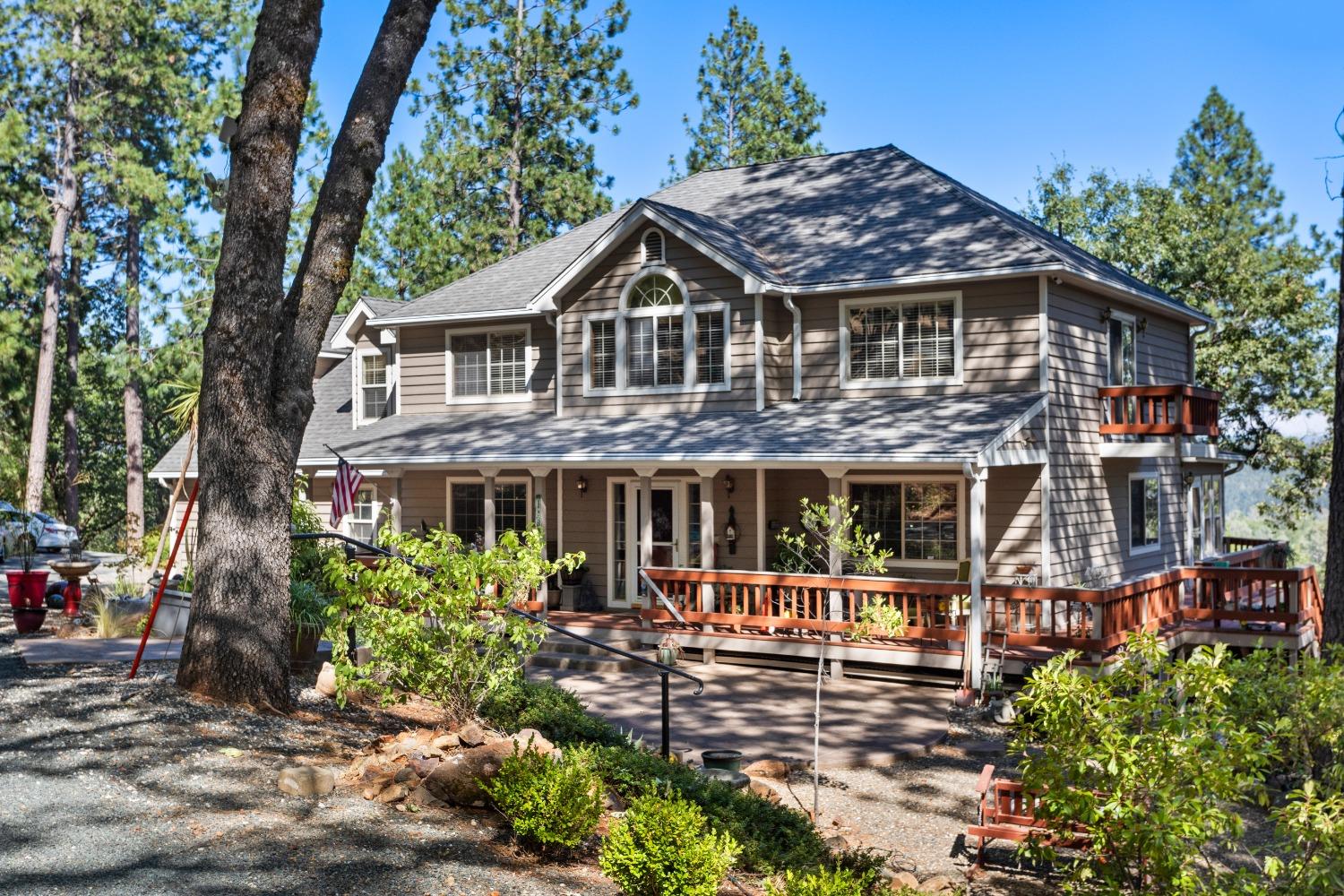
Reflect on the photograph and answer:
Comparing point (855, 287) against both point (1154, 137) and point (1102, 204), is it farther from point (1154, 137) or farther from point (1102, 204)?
point (1154, 137)

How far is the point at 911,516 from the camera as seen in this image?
16359 mm

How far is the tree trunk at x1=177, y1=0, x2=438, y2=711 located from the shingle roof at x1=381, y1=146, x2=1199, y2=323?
9.16 meters

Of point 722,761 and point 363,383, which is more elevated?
point 363,383

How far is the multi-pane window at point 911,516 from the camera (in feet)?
52.7

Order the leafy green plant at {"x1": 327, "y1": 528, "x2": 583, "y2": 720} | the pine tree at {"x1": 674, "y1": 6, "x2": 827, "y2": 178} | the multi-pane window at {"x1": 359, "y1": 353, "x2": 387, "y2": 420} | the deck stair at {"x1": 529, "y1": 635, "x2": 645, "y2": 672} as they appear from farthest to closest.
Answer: the pine tree at {"x1": 674, "y1": 6, "x2": 827, "y2": 178}
the multi-pane window at {"x1": 359, "y1": 353, "x2": 387, "y2": 420}
the deck stair at {"x1": 529, "y1": 635, "x2": 645, "y2": 672}
the leafy green plant at {"x1": 327, "y1": 528, "x2": 583, "y2": 720}

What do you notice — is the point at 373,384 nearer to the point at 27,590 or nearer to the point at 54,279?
the point at 27,590

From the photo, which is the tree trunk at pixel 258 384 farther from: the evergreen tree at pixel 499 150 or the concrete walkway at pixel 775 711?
the evergreen tree at pixel 499 150

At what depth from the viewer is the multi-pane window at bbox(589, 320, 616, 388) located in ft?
61.4

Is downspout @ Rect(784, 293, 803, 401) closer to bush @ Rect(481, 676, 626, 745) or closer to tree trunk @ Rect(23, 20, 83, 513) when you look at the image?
bush @ Rect(481, 676, 626, 745)

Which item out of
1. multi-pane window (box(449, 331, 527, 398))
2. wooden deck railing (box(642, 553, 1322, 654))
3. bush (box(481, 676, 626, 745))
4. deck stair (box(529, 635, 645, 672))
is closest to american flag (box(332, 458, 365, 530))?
deck stair (box(529, 635, 645, 672))

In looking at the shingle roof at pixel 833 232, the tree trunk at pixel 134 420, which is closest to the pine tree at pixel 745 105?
the shingle roof at pixel 833 232

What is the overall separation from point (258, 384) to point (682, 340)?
409 inches

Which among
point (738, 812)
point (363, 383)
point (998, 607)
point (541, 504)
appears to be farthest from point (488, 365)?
point (738, 812)

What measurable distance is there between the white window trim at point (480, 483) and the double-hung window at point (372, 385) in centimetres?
329
